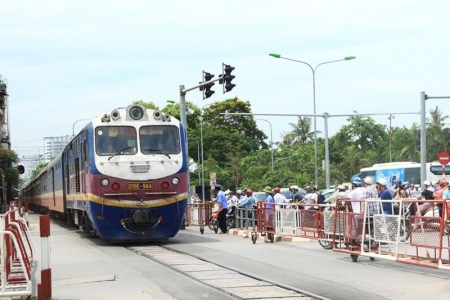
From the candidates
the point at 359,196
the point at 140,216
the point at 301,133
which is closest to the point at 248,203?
A: the point at 140,216

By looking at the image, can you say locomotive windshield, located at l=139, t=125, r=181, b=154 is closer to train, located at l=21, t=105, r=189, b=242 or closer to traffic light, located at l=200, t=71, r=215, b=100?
train, located at l=21, t=105, r=189, b=242

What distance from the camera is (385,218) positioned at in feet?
49.9

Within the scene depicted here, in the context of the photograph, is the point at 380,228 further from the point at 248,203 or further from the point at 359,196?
the point at 248,203

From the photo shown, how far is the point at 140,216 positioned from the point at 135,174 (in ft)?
3.66

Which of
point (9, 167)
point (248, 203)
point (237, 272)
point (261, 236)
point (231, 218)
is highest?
point (9, 167)

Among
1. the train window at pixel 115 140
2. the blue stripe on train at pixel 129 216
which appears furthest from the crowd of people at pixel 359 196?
the train window at pixel 115 140

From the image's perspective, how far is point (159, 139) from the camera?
22.7 metres

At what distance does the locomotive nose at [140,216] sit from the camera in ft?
71.4

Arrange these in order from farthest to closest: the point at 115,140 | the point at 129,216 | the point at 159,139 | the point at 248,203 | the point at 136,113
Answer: the point at 248,203, the point at 136,113, the point at 159,139, the point at 115,140, the point at 129,216

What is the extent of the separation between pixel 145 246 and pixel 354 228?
25.5ft

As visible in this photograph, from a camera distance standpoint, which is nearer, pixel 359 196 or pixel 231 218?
pixel 359 196

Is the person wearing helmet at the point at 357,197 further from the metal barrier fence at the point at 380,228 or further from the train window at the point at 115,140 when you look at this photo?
the train window at the point at 115,140

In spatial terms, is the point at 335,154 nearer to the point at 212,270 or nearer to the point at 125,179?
the point at 125,179

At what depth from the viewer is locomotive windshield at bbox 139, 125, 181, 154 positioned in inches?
886
